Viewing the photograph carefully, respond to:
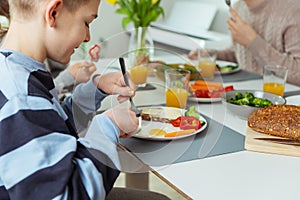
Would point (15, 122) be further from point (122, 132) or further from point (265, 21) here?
point (265, 21)

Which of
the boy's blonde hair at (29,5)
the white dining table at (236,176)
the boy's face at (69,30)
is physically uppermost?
the boy's blonde hair at (29,5)

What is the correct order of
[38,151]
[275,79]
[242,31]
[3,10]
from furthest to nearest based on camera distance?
[242,31]
[275,79]
[3,10]
[38,151]

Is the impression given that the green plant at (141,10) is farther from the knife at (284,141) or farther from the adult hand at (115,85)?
the knife at (284,141)

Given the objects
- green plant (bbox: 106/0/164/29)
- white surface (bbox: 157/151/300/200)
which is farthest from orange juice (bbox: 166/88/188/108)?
green plant (bbox: 106/0/164/29)

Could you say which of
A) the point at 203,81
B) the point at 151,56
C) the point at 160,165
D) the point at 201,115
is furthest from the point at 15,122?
the point at 203,81

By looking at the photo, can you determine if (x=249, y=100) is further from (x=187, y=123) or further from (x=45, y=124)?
(x=45, y=124)

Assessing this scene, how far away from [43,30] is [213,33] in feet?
9.20

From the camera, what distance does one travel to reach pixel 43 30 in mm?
931

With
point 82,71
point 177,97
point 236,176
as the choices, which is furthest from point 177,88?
point 236,176

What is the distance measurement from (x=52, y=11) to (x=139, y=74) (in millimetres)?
643

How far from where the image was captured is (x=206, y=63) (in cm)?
185

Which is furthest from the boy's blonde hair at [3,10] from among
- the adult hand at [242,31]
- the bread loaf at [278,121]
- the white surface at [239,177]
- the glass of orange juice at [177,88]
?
the adult hand at [242,31]

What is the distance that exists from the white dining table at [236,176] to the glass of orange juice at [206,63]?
0.74m

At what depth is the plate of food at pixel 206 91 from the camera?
1497mm
